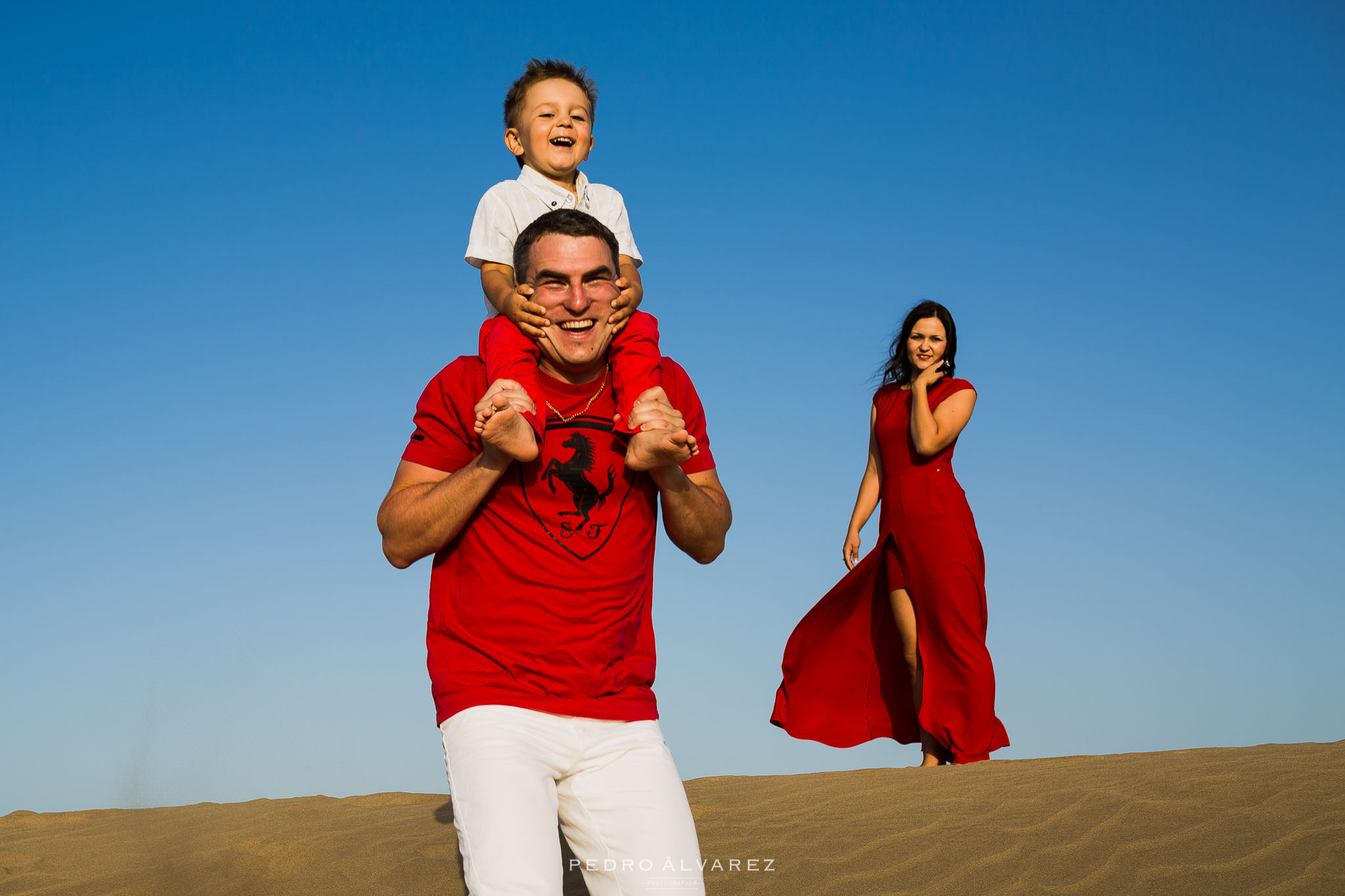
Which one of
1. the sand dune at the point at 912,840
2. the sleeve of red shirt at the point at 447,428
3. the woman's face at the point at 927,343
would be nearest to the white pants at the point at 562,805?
the sleeve of red shirt at the point at 447,428

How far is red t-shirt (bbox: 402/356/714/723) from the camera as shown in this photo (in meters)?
2.65

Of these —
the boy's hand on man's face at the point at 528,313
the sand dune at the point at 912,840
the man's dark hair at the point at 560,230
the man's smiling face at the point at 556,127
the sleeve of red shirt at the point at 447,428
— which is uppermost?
the man's smiling face at the point at 556,127

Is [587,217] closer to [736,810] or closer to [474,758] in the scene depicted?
[474,758]

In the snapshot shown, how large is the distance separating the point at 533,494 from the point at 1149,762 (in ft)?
15.9

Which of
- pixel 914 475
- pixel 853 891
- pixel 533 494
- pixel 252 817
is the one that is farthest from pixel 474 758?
pixel 914 475

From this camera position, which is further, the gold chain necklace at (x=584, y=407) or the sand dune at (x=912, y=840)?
the sand dune at (x=912, y=840)

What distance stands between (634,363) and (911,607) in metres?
5.09

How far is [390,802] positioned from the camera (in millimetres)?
6855

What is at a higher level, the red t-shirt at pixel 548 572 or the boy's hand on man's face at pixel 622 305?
the boy's hand on man's face at pixel 622 305

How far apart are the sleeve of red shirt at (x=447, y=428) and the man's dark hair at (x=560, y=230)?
1.22ft

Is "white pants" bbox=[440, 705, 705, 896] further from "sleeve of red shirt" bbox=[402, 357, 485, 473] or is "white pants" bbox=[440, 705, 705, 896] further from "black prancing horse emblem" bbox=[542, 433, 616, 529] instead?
"sleeve of red shirt" bbox=[402, 357, 485, 473]

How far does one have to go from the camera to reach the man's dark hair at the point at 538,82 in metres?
4.36

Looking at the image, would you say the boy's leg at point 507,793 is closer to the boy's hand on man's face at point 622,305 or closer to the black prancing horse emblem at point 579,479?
the black prancing horse emblem at point 579,479

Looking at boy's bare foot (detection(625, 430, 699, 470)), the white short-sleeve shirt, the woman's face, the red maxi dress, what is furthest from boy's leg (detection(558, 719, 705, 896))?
the woman's face
